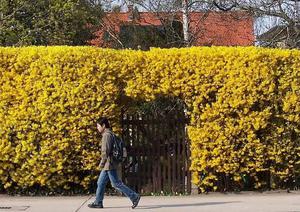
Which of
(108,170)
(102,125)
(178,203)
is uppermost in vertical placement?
(102,125)

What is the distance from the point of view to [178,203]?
11.6m

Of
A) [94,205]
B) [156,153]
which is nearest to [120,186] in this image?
[94,205]

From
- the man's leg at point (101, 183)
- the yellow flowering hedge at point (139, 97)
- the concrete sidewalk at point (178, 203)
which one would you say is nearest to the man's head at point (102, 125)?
the man's leg at point (101, 183)

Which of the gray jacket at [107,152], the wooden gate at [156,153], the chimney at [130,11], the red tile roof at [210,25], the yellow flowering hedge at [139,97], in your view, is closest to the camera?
the gray jacket at [107,152]

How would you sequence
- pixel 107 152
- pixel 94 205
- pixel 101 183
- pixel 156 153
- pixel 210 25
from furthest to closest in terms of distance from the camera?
pixel 210 25
pixel 156 153
pixel 94 205
pixel 101 183
pixel 107 152

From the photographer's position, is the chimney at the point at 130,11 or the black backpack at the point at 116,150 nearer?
the black backpack at the point at 116,150

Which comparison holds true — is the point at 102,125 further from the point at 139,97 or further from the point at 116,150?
the point at 139,97

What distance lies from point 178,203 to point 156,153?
157cm

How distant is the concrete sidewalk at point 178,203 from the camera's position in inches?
431

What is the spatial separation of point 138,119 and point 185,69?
1.51 meters

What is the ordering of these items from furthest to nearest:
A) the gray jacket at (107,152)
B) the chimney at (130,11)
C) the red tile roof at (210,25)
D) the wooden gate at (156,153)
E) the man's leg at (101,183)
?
the chimney at (130,11) < the red tile roof at (210,25) < the wooden gate at (156,153) < the man's leg at (101,183) < the gray jacket at (107,152)

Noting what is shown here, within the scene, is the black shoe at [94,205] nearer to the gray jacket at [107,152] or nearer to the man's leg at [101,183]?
the man's leg at [101,183]

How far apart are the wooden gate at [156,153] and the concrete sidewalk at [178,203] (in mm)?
477

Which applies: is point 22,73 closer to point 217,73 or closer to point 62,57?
point 62,57
